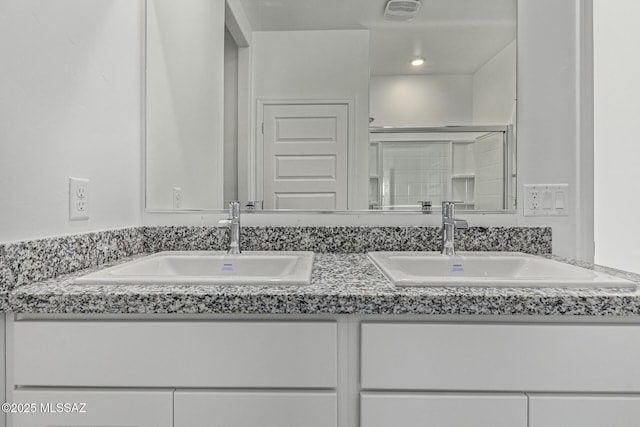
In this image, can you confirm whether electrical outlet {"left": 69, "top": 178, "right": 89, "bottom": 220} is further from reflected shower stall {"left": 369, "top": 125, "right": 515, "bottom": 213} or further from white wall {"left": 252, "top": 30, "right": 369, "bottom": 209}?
reflected shower stall {"left": 369, "top": 125, "right": 515, "bottom": 213}

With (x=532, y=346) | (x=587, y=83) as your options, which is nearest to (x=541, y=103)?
(x=587, y=83)

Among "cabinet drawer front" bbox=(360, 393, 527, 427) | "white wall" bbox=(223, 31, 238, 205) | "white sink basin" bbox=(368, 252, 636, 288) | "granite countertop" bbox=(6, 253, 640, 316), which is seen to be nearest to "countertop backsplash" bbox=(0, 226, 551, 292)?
"white sink basin" bbox=(368, 252, 636, 288)

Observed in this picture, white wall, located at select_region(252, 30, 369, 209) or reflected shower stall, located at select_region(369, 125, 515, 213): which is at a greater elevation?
white wall, located at select_region(252, 30, 369, 209)

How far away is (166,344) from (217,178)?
2.50 feet

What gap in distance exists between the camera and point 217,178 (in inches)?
55.2

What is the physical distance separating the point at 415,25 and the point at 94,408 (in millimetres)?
1406

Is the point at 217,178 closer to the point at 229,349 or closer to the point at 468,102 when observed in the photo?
the point at 229,349

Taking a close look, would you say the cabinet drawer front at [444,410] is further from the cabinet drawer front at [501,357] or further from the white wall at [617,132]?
the white wall at [617,132]

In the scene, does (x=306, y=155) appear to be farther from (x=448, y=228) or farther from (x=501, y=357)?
→ (x=501, y=357)

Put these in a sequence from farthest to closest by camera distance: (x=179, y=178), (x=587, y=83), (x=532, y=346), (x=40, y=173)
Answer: (x=179, y=178), (x=587, y=83), (x=40, y=173), (x=532, y=346)

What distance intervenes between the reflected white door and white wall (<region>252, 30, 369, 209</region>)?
41 millimetres

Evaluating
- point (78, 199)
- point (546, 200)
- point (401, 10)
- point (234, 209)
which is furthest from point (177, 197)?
point (546, 200)

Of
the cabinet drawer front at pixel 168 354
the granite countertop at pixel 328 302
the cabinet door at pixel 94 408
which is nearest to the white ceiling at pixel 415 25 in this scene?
the granite countertop at pixel 328 302

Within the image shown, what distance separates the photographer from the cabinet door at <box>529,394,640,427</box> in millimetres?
723
